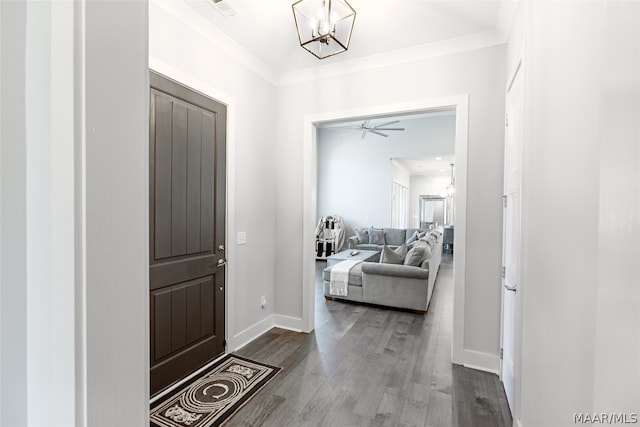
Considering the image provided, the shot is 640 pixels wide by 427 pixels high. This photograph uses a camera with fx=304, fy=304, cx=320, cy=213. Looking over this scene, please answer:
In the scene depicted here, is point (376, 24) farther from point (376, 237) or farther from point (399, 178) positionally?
point (399, 178)

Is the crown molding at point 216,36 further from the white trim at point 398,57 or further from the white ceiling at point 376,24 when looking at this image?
the white trim at point 398,57

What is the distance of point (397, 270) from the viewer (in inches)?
160

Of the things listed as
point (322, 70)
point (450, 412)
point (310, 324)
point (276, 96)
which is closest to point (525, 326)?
point (450, 412)

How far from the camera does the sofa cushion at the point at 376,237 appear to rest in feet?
26.2

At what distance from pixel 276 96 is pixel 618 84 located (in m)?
3.28

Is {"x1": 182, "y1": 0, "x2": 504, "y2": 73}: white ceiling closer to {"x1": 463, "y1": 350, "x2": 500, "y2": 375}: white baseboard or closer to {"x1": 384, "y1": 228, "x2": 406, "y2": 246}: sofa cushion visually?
{"x1": 463, "y1": 350, "x2": 500, "y2": 375}: white baseboard

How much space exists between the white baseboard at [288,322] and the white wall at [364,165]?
18.3 ft

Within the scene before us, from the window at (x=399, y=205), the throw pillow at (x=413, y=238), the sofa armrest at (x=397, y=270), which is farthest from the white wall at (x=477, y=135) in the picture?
the window at (x=399, y=205)

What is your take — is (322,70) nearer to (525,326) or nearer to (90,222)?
(525,326)

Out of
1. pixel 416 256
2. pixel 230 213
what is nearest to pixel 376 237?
pixel 416 256

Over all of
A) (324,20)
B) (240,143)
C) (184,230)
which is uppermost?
(324,20)

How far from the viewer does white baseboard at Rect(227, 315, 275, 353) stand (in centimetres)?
288

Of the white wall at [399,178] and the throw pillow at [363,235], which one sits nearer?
the throw pillow at [363,235]

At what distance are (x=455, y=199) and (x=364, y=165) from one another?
612 centimetres
